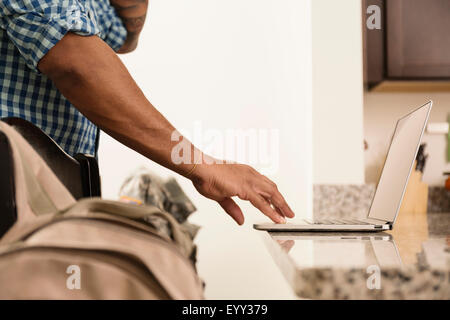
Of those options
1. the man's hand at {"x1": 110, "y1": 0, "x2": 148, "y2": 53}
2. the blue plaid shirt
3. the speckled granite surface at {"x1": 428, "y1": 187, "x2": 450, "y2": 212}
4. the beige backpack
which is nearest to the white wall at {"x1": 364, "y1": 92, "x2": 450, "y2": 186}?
the speckled granite surface at {"x1": 428, "y1": 187, "x2": 450, "y2": 212}

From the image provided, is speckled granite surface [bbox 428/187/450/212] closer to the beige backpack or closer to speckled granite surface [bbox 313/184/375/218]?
speckled granite surface [bbox 313/184/375/218]

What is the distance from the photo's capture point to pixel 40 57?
57cm

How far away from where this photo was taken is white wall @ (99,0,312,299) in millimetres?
1738

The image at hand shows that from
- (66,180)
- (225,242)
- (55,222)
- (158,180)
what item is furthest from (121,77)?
(225,242)

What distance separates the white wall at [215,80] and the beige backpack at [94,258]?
4.84 feet

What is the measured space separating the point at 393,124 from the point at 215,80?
0.74 metres

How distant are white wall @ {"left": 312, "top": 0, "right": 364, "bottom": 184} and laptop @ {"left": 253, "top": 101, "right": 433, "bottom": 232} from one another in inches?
19.0

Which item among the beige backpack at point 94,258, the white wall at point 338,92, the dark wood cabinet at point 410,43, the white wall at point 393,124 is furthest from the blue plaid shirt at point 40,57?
the white wall at point 393,124

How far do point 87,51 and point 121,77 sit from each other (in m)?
0.06

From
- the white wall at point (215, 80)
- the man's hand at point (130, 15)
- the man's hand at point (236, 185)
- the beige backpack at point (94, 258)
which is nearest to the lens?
the beige backpack at point (94, 258)

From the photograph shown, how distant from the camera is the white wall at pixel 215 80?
1.74 m

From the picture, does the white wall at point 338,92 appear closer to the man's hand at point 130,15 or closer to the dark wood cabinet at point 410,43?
the dark wood cabinet at point 410,43

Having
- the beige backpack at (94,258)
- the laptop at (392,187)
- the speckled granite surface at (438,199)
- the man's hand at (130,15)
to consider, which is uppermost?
the man's hand at (130,15)
